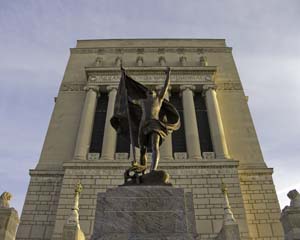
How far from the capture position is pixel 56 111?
71.8 feet

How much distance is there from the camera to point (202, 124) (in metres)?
20.8

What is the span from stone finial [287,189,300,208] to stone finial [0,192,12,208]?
827 centimetres

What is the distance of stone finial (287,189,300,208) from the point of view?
28.1 feet

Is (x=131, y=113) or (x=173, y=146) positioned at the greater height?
(x=173, y=146)

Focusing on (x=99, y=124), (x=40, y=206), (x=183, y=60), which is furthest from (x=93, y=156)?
(x=183, y=60)

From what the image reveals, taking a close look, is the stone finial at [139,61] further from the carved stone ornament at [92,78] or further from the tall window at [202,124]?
the tall window at [202,124]

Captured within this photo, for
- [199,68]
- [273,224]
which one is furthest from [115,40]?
[273,224]

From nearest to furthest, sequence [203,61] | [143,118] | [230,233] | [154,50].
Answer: [143,118] → [230,233] → [203,61] → [154,50]

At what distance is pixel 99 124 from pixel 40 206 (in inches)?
257

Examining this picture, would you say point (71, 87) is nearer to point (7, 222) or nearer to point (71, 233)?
point (71, 233)

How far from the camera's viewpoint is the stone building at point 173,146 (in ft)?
52.1

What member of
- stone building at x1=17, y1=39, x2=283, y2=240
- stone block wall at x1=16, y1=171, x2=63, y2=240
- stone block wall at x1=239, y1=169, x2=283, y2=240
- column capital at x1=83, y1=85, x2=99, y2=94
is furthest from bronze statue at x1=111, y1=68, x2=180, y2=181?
column capital at x1=83, y1=85, x2=99, y2=94

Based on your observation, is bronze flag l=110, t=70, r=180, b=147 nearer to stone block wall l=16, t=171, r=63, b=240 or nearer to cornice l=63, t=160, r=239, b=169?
cornice l=63, t=160, r=239, b=169

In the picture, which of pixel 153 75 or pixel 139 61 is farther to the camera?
pixel 139 61
